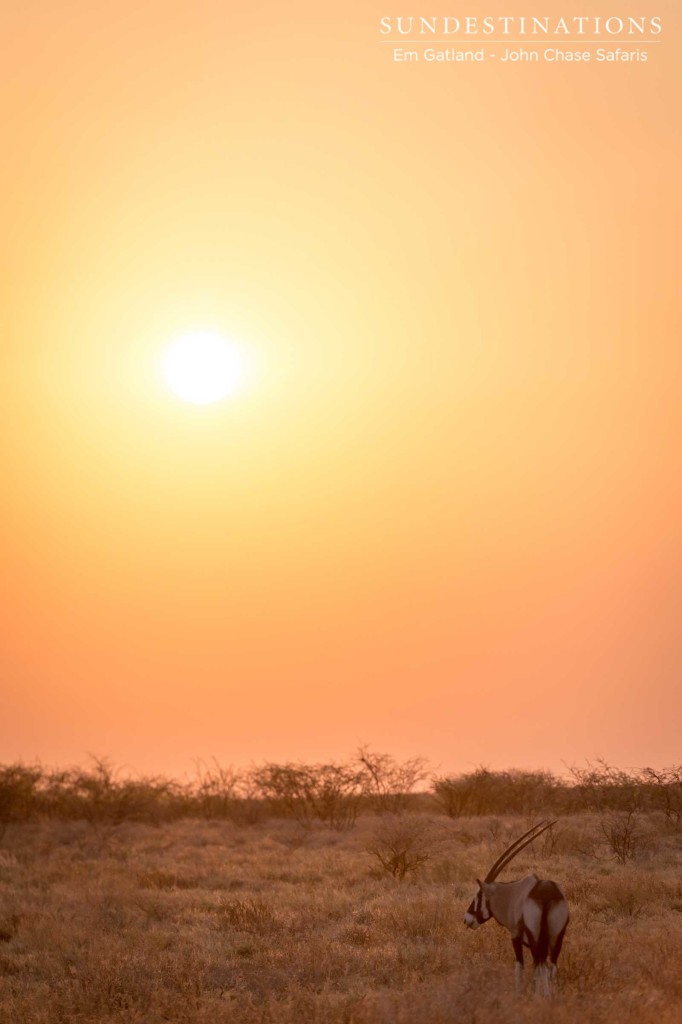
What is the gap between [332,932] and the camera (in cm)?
1513

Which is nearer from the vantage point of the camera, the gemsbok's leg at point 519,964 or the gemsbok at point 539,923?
the gemsbok at point 539,923

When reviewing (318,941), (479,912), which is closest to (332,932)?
(318,941)

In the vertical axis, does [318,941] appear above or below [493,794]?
below

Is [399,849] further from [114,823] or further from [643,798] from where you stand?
[114,823]

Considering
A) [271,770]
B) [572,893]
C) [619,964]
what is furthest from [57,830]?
[619,964]

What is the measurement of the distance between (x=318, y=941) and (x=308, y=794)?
22966 mm

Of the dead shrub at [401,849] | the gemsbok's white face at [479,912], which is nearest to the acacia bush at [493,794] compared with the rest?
the dead shrub at [401,849]

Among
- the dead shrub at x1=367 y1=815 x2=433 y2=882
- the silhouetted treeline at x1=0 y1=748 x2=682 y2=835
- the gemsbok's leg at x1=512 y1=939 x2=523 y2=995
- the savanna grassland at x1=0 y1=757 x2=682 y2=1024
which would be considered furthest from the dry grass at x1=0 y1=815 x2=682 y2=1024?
the silhouetted treeline at x1=0 y1=748 x2=682 y2=835

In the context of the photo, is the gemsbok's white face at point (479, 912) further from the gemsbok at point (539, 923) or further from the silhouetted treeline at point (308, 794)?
the silhouetted treeline at point (308, 794)

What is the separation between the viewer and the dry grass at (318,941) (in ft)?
34.0

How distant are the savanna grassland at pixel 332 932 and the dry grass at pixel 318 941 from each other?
1.5 inches

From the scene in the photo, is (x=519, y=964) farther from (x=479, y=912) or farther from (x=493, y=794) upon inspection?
(x=493, y=794)

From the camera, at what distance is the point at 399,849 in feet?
75.1

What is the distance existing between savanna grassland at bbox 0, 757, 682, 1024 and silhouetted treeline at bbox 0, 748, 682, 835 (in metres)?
6.43
